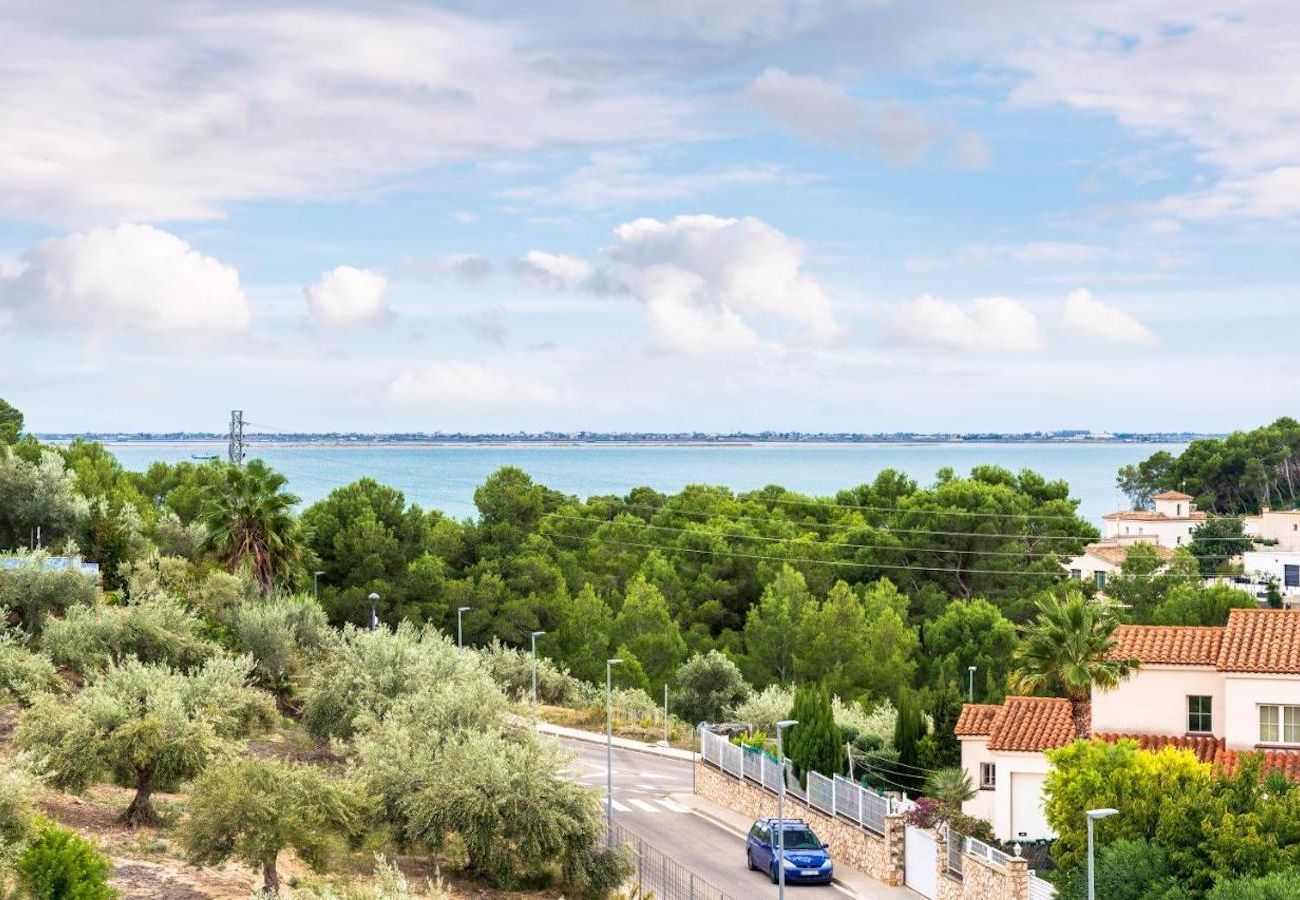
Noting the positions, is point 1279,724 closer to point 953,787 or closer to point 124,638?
point 953,787

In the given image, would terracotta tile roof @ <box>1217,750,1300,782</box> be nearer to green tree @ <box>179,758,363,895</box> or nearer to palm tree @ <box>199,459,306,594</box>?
green tree @ <box>179,758,363,895</box>

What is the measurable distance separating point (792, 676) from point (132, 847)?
166ft

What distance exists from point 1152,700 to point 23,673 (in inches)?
1259

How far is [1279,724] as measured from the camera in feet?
132

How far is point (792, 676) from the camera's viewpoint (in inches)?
3196

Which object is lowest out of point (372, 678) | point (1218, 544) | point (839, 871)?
point (839, 871)

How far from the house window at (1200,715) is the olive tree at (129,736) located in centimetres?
2582

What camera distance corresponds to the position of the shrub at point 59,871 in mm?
26875

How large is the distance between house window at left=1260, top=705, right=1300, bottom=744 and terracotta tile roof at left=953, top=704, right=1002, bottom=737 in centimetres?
726

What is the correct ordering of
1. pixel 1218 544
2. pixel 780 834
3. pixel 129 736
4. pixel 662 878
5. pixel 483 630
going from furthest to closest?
1. pixel 1218 544
2. pixel 483 630
3. pixel 662 878
4. pixel 129 736
5. pixel 780 834

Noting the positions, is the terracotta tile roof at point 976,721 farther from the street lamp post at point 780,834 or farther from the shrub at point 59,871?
the shrub at point 59,871

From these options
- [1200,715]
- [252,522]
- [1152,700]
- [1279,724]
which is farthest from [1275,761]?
[252,522]

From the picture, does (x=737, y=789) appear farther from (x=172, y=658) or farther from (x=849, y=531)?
(x=849, y=531)

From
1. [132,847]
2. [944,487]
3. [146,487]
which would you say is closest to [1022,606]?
[944,487]
